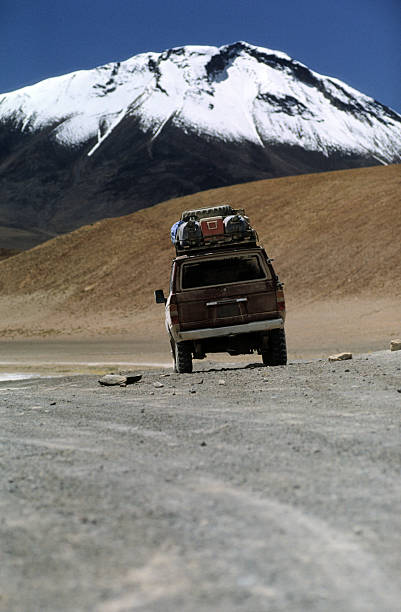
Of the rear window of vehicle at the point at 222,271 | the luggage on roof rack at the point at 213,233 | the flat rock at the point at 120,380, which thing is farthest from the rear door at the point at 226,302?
the luggage on roof rack at the point at 213,233

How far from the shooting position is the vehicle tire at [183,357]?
13.0m

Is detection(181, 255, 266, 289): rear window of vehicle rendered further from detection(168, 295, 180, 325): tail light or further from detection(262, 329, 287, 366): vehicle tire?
detection(262, 329, 287, 366): vehicle tire

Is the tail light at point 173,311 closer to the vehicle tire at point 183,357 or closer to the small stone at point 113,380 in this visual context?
the vehicle tire at point 183,357

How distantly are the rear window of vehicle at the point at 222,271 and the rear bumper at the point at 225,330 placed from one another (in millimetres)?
835

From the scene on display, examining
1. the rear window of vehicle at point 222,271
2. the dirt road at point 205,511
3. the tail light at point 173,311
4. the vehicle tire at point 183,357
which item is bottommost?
the dirt road at point 205,511

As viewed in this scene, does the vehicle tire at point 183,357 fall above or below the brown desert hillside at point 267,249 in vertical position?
below

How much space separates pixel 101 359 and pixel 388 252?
23461mm

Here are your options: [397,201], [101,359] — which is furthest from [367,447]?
[397,201]

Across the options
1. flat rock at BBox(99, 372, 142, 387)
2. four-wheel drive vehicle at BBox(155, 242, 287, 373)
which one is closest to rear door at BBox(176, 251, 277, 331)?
four-wheel drive vehicle at BBox(155, 242, 287, 373)

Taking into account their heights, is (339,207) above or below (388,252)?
above

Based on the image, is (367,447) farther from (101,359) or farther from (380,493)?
(101,359)

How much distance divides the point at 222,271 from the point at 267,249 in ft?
123

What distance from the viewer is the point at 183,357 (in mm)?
13062

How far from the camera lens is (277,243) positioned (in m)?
50.0
